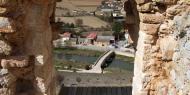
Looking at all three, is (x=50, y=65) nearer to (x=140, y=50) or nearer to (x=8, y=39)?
(x=8, y=39)

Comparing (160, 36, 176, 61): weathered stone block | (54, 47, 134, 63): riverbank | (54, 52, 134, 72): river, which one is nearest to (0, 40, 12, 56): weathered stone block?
(160, 36, 176, 61): weathered stone block

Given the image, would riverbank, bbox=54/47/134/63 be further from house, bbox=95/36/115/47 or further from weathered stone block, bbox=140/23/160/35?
weathered stone block, bbox=140/23/160/35

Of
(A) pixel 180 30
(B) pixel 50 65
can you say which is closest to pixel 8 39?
(B) pixel 50 65

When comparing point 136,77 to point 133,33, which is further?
point 133,33

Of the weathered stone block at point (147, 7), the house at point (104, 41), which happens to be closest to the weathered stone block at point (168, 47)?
the weathered stone block at point (147, 7)

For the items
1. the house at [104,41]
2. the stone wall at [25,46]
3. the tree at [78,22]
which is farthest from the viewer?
the tree at [78,22]

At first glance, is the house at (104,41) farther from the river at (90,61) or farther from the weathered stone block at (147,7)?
the weathered stone block at (147,7)

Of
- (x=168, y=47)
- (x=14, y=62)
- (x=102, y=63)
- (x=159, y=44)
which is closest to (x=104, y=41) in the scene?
(x=102, y=63)
